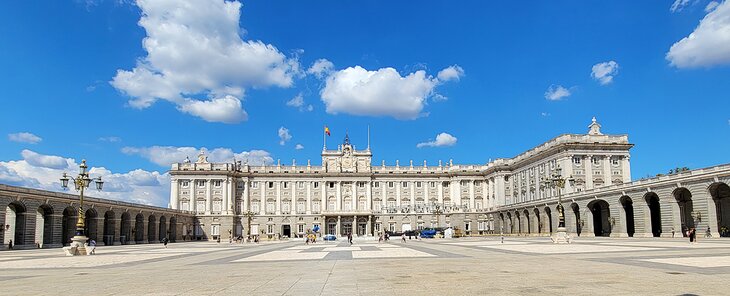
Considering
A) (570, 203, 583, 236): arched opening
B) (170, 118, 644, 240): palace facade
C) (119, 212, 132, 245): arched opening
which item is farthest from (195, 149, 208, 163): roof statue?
(570, 203, 583, 236): arched opening

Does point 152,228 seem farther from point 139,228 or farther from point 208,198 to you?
point 208,198

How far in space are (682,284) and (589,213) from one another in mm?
61834

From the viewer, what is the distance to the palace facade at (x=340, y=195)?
11050cm

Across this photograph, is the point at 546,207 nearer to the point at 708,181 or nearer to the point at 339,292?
the point at 708,181

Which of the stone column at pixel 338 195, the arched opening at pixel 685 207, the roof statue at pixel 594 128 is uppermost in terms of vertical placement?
the roof statue at pixel 594 128

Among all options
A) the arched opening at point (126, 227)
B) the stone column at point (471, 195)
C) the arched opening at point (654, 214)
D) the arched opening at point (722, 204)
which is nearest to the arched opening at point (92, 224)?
the arched opening at point (126, 227)

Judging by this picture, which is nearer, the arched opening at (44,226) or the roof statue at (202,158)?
the arched opening at (44,226)

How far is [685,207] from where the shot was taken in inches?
2244

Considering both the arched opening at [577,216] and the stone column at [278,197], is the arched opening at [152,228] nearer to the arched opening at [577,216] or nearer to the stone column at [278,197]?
the stone column at [278,197]

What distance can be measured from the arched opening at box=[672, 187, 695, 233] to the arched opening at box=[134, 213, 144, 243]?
72224mm

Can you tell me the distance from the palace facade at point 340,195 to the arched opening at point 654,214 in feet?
138

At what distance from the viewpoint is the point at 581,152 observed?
80.8m

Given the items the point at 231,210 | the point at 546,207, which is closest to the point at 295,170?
the point at 231,210

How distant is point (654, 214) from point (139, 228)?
71578 mm
